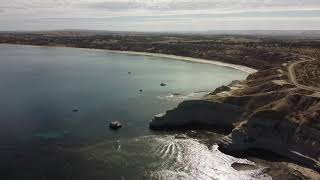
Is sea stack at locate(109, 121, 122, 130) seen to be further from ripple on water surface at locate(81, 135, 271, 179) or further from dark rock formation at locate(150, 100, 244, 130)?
ripple on water surface at locate(81, 135, 271, 179)

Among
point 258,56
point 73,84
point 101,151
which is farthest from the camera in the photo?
point 258,56

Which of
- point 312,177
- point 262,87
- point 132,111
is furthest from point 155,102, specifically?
point 312,177

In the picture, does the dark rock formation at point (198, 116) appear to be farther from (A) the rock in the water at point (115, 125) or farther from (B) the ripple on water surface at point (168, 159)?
(B) the ripple on water surface at point (168, 159)

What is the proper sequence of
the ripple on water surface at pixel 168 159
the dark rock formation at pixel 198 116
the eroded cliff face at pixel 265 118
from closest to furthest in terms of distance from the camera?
the ripple on water surface at pixel 168 159, the eroded cliff face at pixel 265 118, the dark rock formation at pixel 198 116

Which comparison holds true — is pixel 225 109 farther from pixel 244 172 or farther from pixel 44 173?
pixel 44 173

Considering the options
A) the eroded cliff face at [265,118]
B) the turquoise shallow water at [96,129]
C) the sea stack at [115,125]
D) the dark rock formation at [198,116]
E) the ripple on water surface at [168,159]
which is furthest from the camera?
the dark rock formation at [198,116]

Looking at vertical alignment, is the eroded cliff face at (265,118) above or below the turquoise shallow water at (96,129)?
above

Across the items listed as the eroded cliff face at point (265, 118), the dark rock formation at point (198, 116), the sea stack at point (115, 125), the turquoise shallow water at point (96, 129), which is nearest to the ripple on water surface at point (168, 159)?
the turquoise shallow water at point (96, 129)
